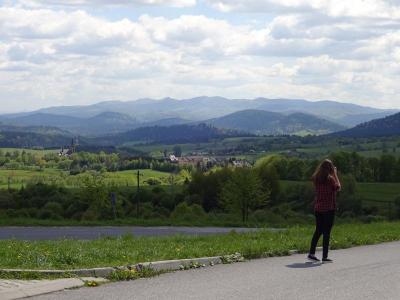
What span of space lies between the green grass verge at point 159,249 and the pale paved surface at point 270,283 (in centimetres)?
88

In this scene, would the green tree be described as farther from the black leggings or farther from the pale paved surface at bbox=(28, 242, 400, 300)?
the pale paved surface at bbox=(28, 242, 400, 300)

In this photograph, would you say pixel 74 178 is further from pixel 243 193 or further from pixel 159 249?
pixel 159 249

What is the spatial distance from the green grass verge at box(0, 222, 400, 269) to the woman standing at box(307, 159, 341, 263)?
1.22 m

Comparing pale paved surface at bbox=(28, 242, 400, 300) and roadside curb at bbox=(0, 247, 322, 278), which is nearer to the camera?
pale paved surface at bbox=(28, 242, 400, 300)

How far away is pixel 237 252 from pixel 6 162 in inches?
5593

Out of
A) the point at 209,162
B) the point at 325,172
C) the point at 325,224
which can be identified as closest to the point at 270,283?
the point at 325,224

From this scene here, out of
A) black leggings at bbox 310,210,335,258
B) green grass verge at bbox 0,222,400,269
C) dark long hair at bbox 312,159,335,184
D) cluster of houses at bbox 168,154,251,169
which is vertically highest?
dark long hair at bbox 312,159,335,184

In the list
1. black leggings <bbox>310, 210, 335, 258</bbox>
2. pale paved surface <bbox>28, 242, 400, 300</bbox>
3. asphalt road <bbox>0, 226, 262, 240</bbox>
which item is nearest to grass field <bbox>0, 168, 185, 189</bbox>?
asphalt road <bbox>0, 226, 262, 240</bbox>

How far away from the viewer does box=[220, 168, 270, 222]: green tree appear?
57500 mm

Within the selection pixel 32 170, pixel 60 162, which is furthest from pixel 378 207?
pixel 60 162

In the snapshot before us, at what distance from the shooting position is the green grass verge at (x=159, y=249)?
10930 mm

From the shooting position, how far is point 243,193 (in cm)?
5772

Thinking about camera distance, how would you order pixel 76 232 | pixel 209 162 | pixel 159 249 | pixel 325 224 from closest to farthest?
pixel 325 224
pixel 159 249
pixel 76 232
pixel 209 162

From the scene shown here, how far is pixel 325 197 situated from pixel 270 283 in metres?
3.14
